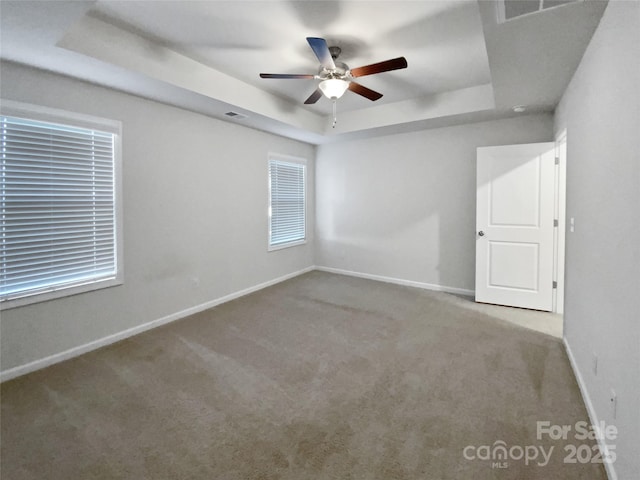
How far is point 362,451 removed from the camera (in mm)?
1666

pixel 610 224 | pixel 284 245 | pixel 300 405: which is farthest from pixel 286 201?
pixel 610 224

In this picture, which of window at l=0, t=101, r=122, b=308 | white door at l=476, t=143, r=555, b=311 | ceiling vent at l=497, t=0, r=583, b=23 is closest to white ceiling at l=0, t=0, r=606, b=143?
ceiling vent at l=497, t=0, r=583, b=23

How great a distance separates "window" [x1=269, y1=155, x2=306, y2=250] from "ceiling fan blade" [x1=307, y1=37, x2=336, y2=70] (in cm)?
253

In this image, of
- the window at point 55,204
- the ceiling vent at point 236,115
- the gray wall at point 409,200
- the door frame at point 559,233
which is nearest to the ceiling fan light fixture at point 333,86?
the ceiling vent at point 236,115

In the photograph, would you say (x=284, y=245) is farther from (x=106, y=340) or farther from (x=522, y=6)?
(x=522, y=6)

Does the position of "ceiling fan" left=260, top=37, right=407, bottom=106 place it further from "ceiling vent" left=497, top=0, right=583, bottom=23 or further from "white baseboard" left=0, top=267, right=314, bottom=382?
"white baseboard" left=0, top=267, right=314, bottom=382

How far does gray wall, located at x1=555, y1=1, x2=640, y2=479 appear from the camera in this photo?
Answer: 1.30 meters

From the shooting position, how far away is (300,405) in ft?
6.73

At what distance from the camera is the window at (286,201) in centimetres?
503

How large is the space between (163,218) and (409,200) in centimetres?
351

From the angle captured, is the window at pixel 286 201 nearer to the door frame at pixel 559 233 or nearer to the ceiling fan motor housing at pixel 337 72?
the ceiling fan motor housing at pixel 337 72

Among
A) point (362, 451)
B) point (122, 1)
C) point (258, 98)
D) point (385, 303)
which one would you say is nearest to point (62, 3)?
point (122, 1)

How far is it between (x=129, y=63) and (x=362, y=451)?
10.7 ft

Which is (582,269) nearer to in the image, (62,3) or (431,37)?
(431,37)
